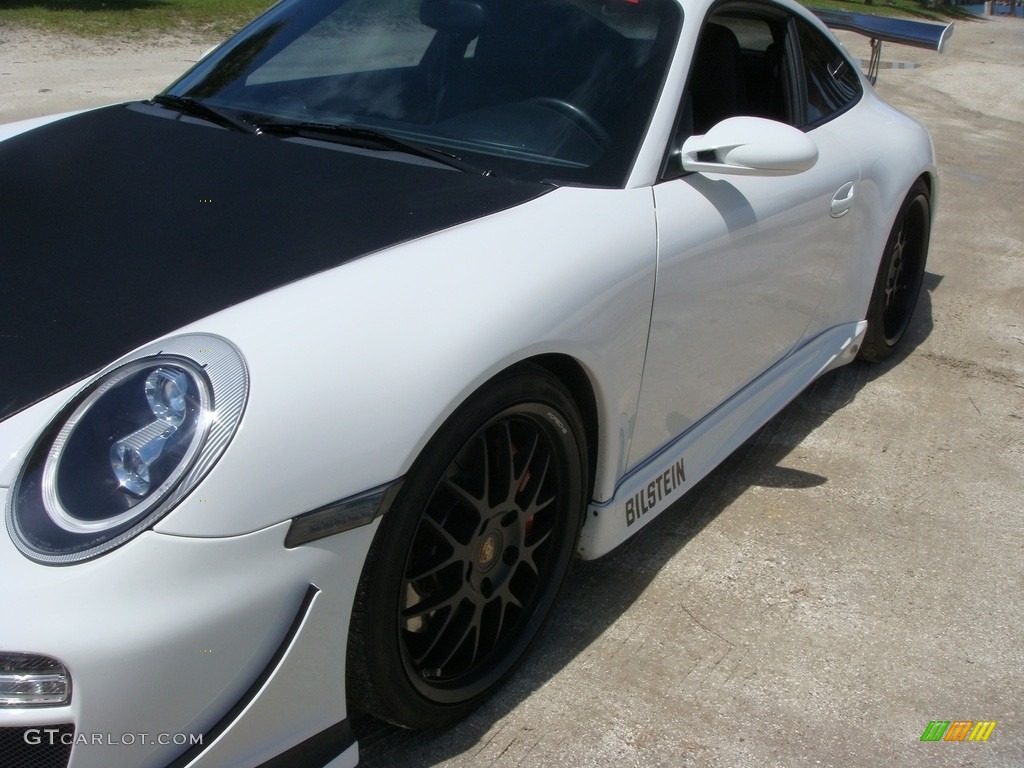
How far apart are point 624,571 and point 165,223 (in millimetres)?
1495

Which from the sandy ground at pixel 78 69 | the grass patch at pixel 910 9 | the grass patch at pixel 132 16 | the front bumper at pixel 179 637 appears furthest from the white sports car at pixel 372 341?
the grass patch at pixel 910 9

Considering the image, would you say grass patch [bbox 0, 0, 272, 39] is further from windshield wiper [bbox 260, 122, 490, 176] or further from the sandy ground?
windshield wiper [bbox 260, 122, 490, 176]

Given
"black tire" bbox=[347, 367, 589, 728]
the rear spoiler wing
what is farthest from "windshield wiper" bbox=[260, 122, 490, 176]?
the rear spoiler wing

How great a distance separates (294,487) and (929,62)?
1634 cm

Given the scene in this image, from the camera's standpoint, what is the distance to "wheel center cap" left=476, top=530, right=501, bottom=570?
2166 millimetres

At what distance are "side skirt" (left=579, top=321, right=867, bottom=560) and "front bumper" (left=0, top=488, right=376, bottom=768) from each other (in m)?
0.92

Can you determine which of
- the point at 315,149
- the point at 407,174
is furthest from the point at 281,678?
the point at 315,149

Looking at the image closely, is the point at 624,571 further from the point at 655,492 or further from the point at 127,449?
the point at 127,449

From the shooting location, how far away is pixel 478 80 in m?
2.74

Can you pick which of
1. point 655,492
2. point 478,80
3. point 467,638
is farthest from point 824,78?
point 467,638

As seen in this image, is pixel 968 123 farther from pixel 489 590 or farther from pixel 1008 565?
pixel 489 590

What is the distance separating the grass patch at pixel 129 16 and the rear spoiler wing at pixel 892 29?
32.4 ft

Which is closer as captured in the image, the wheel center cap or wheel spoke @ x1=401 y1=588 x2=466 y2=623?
wheel spoke @ x1=401 y1=588 x2=466 y2=623

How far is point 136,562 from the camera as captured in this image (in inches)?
58.8
